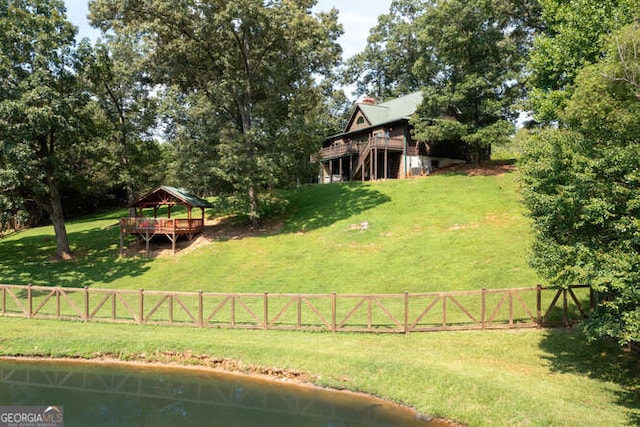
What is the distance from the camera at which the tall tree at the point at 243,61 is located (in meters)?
31.2

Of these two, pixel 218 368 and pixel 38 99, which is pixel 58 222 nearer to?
pixel 38 99

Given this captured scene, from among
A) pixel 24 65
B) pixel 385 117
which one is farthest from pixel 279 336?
pixel 385 117

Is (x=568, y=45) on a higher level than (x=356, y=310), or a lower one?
higher

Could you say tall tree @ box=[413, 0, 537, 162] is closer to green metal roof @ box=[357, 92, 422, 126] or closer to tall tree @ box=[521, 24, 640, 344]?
green metal roof @ box=[357, 92, 422, 126]

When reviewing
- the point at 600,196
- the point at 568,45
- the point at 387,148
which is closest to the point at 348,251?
the point at 568,45

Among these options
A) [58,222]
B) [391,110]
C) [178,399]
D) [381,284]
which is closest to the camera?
[178,399]

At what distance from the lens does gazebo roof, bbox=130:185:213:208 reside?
99.7 ft

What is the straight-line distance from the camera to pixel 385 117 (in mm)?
45375

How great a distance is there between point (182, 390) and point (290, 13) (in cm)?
2795

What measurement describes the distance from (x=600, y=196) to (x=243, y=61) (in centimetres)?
2923

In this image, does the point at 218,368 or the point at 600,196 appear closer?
the point at 600,196

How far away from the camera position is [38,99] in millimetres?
25750

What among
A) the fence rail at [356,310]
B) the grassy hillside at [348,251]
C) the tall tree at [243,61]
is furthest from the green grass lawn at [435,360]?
the tall tree at [243,61]

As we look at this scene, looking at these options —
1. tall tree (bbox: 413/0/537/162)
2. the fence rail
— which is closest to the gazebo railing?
the fence rail
